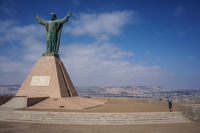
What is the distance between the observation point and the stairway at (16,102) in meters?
14.0

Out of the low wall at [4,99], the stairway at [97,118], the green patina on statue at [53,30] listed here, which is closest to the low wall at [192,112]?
the stairway at [97,118]

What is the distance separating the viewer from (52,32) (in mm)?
19328

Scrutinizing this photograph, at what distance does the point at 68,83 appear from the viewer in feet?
60.3

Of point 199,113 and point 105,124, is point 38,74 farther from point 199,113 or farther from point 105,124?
point 199,113

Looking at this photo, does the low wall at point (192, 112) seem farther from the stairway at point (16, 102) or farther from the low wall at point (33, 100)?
the stairway at point (16, 102)

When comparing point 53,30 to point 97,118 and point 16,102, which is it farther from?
point 97,118

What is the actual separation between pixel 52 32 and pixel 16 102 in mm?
9350

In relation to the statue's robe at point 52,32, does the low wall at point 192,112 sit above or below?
below

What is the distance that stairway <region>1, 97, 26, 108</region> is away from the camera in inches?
551

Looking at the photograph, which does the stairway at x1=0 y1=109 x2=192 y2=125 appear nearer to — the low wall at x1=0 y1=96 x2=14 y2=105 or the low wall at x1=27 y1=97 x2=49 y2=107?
the low wall at x1=27 y1=97 x2=49 y2=107

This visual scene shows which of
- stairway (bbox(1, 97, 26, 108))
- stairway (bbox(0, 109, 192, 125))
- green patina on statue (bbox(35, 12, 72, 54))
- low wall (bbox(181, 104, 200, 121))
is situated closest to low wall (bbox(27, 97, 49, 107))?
stairway (bbox(1, 97, 26, 108))

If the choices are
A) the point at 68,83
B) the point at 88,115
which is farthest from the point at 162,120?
the point at 68,83

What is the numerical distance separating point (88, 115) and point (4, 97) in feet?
32.4

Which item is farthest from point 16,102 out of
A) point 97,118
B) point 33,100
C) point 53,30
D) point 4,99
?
point 53,30
